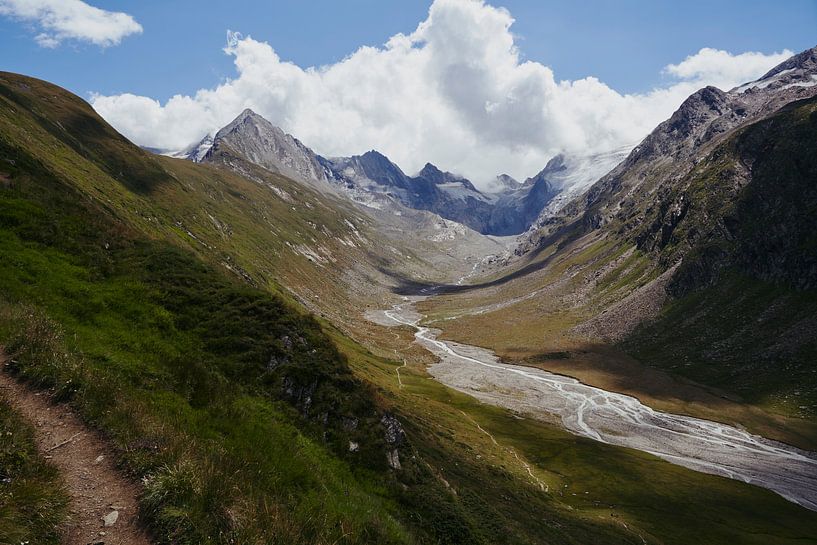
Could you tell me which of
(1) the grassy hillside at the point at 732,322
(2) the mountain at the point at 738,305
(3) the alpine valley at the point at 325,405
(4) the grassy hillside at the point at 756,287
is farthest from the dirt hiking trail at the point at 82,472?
(4) the grassy hillside at the point at 756,287

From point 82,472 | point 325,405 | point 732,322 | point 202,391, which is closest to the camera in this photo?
point 82,472

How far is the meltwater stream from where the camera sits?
7238 centimetres

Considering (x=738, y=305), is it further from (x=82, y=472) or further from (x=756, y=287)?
(x=82, y=472)

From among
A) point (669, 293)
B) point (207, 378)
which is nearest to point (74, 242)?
point (207, 378)

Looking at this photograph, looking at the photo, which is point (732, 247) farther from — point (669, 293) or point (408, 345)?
point (408, 345)

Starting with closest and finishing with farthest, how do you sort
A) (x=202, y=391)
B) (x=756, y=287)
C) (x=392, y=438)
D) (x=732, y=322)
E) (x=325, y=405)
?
(x=202, y=391)
(x=325, y=405)
(x=392, y=438)
(x=732, y=322)
(x=756, y=287)

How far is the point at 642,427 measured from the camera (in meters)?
93.9

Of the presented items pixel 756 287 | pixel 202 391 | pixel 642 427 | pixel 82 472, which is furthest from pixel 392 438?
pixel 756 287

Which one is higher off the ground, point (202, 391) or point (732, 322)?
point (732, 322)

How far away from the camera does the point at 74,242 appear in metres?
24.5

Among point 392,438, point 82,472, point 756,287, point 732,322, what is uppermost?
point 756,287

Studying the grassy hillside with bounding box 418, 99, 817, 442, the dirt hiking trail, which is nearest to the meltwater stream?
the grassy hillside with bounding box 418, 99, 817, 442

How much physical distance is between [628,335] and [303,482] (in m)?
171

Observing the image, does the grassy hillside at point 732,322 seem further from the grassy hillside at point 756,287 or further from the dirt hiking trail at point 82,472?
the dirt hiking trail at point 82,472
